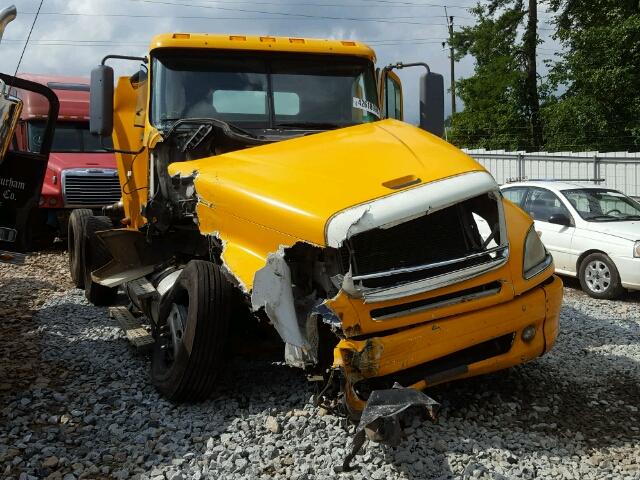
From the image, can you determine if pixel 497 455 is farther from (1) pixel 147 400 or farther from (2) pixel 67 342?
(2) pixel 67 342

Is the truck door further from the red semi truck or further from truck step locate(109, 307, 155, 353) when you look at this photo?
the red semi truck

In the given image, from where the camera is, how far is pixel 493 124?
32312 mm

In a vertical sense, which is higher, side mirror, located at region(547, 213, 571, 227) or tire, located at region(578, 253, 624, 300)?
side mirror, located at region(547, 213, 571, 227)

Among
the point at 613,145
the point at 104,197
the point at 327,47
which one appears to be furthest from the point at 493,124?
the point at 327,47

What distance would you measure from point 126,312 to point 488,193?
3.86m

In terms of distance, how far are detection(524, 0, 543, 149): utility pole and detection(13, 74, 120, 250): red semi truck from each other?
73.6 feet

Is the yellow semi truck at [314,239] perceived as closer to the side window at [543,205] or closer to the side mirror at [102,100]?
the side mirror at [102,100]

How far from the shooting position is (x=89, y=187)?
36.4 feet

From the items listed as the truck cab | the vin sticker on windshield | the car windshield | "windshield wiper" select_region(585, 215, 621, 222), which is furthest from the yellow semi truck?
the car windshield

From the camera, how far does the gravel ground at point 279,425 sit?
3.36m

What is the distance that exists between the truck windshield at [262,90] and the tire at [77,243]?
2862 millimetres

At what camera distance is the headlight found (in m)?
3.81

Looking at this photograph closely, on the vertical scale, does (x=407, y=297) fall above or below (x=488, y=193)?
below

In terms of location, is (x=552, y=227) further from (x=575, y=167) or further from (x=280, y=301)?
(x=575, y=167)
